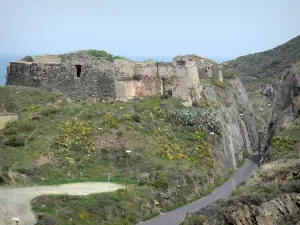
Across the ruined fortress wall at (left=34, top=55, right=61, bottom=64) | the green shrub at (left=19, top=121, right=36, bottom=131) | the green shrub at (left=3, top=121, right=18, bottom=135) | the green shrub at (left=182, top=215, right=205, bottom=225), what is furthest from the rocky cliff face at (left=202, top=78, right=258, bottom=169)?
the green shrub at (left=182, top=215, right=205, bottom=225)

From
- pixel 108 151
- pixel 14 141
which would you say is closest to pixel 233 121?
pixel 108 151

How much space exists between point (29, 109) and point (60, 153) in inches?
363

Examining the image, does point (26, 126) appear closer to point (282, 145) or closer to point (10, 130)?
point (10, 130)

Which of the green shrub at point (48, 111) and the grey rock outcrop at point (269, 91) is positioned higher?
the green shrub at point (48, 111)

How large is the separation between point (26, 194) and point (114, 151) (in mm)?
10236

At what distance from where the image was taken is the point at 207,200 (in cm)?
4209

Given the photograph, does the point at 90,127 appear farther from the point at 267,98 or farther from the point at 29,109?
the point at 267,98

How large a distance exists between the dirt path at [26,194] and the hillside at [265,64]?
7125cm

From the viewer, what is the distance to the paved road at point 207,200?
35.4 m

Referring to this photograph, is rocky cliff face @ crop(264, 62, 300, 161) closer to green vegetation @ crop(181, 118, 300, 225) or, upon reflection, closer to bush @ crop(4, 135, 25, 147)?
bush @ crop(4, 135, 25, 147)

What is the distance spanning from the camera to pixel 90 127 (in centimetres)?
4503

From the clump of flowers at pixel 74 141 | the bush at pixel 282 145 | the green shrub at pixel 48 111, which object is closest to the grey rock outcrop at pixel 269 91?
the green shrub at pixel 48 111

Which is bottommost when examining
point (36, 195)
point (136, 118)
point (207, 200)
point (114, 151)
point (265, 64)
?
point (207, 200)

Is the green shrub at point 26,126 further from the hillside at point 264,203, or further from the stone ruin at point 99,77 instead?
the hillside at point 264,203
